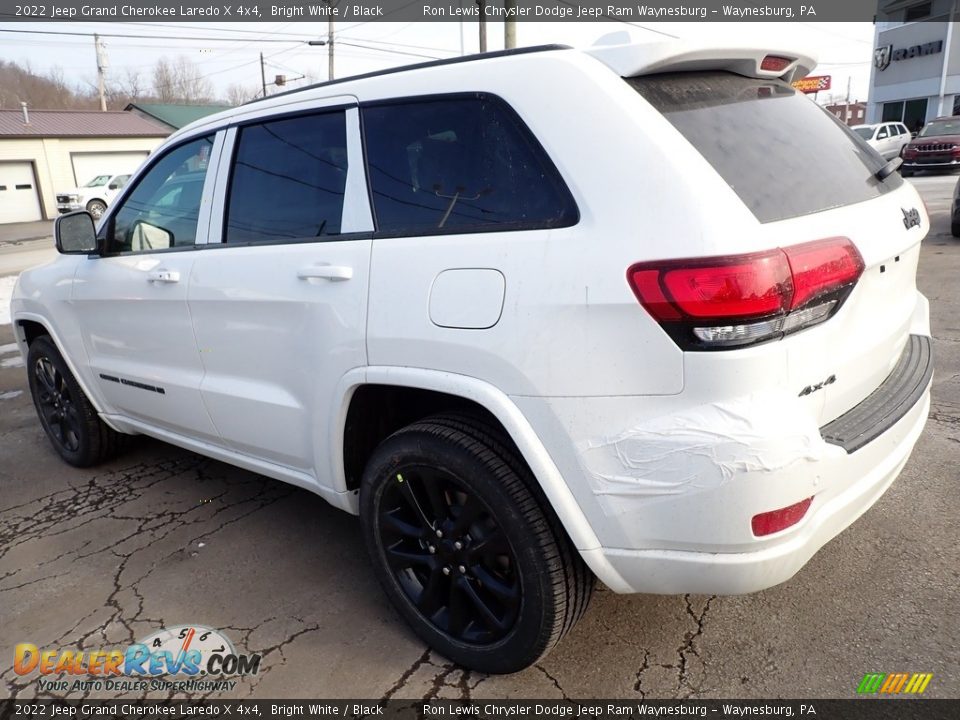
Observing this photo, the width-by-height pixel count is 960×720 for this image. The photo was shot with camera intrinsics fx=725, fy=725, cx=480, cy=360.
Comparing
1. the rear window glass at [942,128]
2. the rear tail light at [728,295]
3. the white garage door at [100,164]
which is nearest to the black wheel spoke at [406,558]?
the rear tail light at [728,295]

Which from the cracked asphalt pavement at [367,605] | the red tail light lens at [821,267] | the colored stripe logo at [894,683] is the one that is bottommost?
the cracked asphalt pavement at [367,605]

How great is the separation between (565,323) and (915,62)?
43.8m

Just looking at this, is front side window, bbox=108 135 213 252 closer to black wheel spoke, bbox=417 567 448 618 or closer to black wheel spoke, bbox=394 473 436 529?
black wheel spoke, bbox=394 473 436 529

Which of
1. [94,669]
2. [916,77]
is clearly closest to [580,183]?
[94,669]

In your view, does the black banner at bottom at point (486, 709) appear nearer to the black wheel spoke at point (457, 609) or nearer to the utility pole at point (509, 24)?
the black wheel spoke at point (457, 609)

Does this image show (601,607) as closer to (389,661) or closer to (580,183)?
(389,661)

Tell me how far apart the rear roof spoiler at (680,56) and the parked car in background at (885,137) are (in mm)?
24574

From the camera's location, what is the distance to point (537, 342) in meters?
2.00

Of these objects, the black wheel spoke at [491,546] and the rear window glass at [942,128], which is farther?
the rear window glass at [942,128]

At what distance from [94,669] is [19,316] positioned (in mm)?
2762

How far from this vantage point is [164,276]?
3215 mm

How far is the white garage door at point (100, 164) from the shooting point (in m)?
33.8

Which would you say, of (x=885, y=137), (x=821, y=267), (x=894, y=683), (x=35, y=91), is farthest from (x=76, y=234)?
(x=35, y=91)

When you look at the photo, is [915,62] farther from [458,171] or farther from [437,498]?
[437,498]
